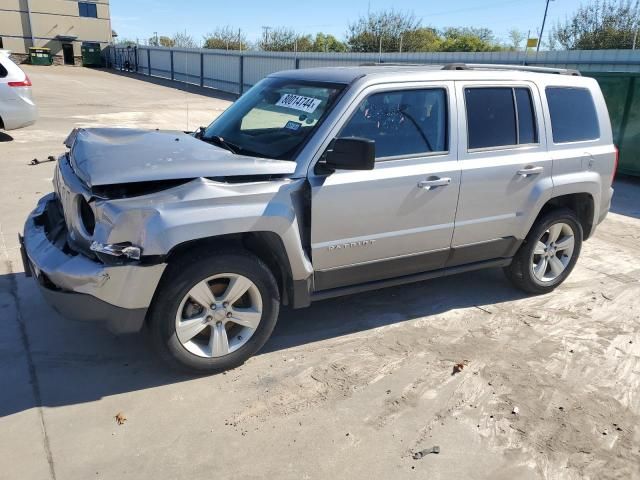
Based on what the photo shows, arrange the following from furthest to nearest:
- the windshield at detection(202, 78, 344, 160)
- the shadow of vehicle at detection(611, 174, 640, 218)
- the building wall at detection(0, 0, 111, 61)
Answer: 1. the building wall at detection(0, 0, 111, 61)
2. the shadow of vehicle at detection(611, 174, 640, 218)
3. the windshield at detection(202, 78, 344, 160)

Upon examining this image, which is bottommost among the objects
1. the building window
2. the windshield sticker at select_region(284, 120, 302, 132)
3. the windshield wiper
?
the windshield wiper

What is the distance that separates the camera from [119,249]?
2932 millimetres

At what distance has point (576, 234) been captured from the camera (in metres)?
4.93

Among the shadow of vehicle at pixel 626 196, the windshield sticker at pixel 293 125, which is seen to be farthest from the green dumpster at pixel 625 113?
the windshield sticker at pixel 293 125

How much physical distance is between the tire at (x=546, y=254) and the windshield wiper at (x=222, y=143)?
8.67ft

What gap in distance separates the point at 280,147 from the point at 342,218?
0.65 metres

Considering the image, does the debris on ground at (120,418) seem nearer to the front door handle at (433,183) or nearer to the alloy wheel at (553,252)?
the front door handle at (433,183)

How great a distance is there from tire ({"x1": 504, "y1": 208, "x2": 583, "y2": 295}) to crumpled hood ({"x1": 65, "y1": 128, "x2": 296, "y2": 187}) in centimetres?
246

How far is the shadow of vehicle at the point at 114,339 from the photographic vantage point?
3240 mm

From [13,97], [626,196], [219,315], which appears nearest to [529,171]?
[219,315]

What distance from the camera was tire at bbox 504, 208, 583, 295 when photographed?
4680 mm

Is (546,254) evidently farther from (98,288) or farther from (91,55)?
(91,55)

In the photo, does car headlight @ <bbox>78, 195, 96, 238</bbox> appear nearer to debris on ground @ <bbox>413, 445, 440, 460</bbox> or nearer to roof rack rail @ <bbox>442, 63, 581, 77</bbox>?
debris on ground @ <bbox>413, 445, 440, 460</bbox>

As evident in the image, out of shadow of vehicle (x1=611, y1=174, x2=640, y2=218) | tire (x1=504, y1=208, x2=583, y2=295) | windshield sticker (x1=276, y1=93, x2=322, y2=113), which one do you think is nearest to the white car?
windshield sticker (x1=276, y1=93, x2=322, y2=113)
